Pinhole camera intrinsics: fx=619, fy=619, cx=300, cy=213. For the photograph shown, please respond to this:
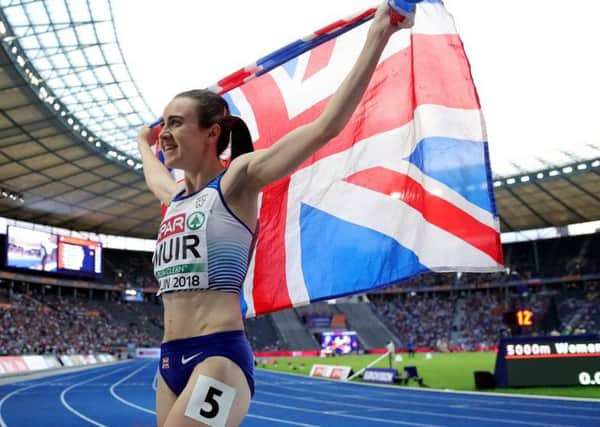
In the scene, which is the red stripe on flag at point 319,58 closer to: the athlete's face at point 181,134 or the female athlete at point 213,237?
the female athlete at point 213,237

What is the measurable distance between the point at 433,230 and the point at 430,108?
0.75m

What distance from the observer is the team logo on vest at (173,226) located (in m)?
2.69

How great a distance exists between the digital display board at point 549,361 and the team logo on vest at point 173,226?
51.2 feet

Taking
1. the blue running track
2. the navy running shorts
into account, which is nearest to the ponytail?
the navy running shorts

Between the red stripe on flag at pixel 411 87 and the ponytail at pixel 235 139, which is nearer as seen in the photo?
the ponytail at pixel 235 139

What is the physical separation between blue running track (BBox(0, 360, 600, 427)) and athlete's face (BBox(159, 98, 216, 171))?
381 inches

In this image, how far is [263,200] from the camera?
4184 millimetres

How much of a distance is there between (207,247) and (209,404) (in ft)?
2.07

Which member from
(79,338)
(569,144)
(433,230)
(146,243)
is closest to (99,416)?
(433,230)

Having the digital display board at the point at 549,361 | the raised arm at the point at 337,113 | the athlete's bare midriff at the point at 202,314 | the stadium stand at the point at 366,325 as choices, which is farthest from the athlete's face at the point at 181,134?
the stadium stand at the point at 366,325

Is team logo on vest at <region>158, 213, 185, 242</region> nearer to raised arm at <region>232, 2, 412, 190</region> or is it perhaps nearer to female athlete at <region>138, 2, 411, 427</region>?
female athlete at <region>138, 2, 411, 427</region>

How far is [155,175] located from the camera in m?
3.63

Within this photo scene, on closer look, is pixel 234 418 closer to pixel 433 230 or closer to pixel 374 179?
pixel 433 230

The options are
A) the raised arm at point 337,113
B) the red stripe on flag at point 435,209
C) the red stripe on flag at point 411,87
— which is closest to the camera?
the raised arm at point 337,113
